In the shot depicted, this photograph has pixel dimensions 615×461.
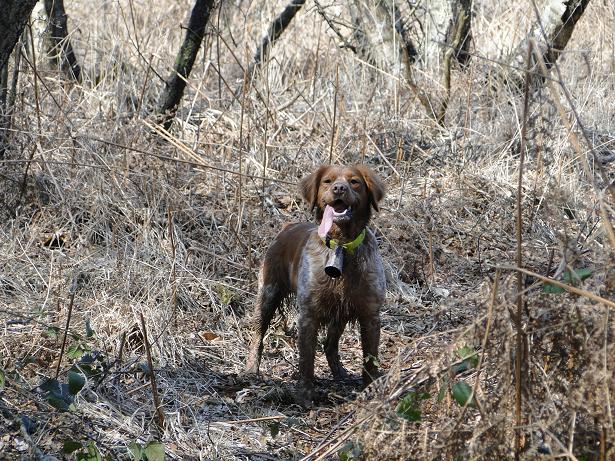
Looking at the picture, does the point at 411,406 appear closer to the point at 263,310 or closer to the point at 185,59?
the point at 263,310

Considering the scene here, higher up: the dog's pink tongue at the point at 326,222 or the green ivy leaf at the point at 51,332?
the dog's pink tongue at the point at 326,222

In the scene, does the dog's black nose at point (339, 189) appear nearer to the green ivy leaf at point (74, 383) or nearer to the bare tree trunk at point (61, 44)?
the green ivy leaf at point (74, 383)

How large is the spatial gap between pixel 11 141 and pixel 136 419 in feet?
10.3

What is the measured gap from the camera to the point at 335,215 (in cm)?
541

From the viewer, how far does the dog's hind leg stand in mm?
6105

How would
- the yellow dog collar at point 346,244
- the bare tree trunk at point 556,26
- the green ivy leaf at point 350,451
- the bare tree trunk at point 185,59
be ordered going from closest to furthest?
the green ivy leaf at point 350,451 < the yellow dog collar at point 346,244 < the bare tree trunk at point 185,59 < the bare tree trunk at point 556,26

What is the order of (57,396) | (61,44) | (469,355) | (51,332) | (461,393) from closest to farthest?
1. (461,393)
2. (469,355)
3. (57,396)
4. (51,332)
5. (61,44)

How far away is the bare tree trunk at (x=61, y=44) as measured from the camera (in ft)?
27.7

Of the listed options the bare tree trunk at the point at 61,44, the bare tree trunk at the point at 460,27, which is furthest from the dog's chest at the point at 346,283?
the bare tree trunk at the point at 460,27

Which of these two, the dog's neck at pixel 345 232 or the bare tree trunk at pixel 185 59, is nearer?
the dog's neck at pixel 345 232

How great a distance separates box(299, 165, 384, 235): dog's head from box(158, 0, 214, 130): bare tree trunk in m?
2.66

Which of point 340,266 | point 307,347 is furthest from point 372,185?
point 307,347

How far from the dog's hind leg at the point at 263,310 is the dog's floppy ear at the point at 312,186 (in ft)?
2.76

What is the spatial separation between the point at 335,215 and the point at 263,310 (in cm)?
109
